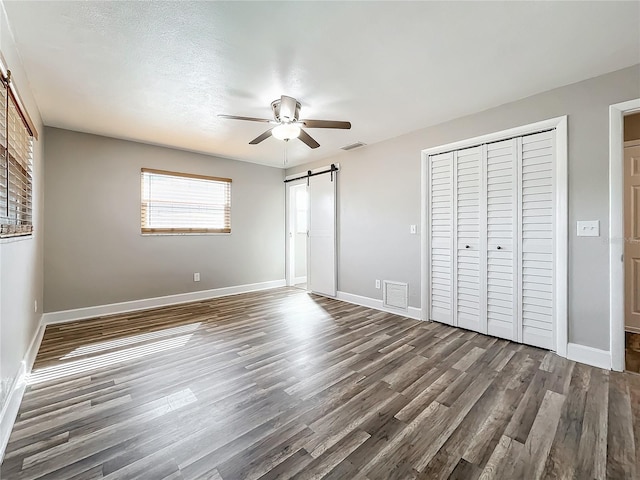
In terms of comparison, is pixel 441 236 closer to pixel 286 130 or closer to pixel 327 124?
pixel 327 124

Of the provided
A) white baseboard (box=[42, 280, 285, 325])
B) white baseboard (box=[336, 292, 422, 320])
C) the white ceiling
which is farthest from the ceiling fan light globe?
white baseboard (box=[42, 280, 285, 325])

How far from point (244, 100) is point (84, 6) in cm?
131

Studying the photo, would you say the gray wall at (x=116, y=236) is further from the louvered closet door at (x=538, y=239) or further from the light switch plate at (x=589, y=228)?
the light switch plate at (x=589, y=228)

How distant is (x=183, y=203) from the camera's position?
182 inches

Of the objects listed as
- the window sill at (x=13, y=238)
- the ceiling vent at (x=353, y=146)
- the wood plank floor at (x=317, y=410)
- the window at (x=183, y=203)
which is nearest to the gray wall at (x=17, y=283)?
the window sill at (x=13, y=238)

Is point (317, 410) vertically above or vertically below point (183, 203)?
below

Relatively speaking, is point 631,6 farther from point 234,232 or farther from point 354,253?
point 234,232

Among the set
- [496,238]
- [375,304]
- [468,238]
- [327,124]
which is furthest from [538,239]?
[327,124]

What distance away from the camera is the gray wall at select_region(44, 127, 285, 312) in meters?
3.59

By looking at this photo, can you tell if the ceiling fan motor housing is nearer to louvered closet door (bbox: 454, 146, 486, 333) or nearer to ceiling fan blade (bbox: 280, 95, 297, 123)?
ceiling fan blade (bbox: 280, 95, 297, 123)

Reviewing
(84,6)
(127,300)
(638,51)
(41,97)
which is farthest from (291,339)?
(638,51)

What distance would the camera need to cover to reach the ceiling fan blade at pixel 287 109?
2.54m

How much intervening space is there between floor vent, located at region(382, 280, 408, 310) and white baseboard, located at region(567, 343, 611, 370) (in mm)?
1718

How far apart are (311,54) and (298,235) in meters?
Result: 4.42
